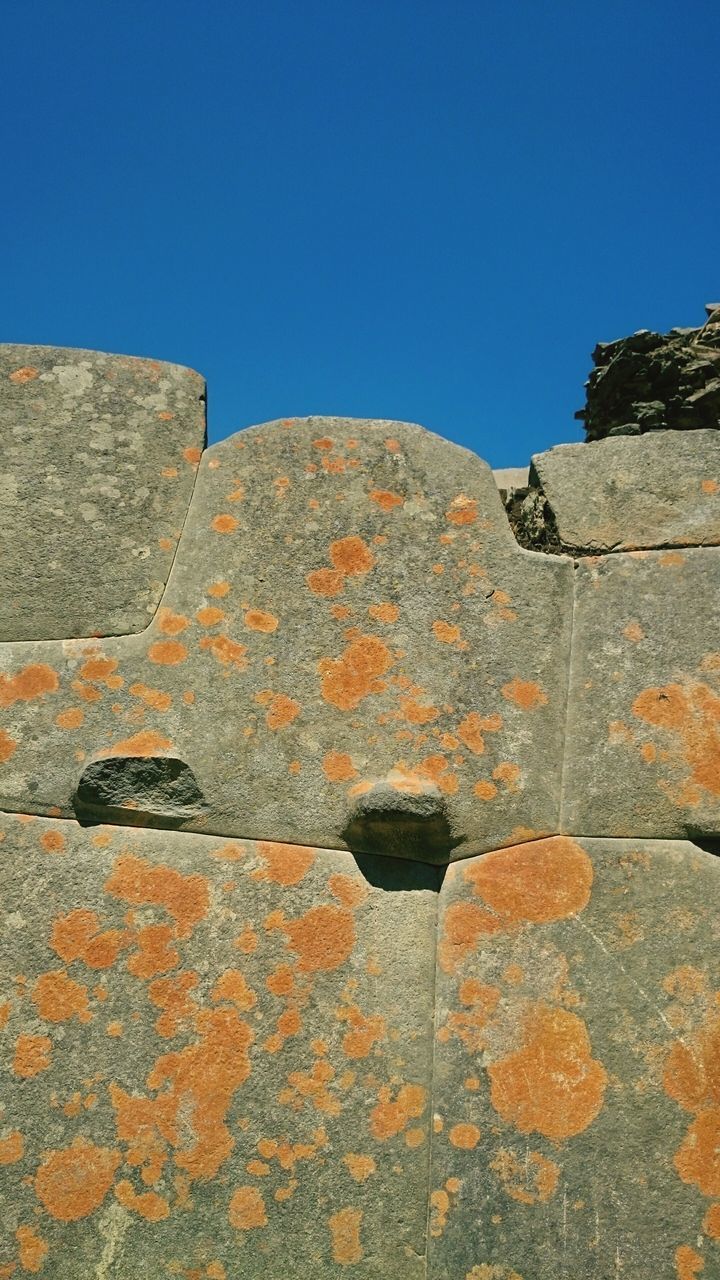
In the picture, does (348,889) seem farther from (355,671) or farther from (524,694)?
A: (524,694)

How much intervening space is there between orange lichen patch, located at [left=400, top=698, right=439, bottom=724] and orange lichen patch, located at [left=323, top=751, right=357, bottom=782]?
0.16m

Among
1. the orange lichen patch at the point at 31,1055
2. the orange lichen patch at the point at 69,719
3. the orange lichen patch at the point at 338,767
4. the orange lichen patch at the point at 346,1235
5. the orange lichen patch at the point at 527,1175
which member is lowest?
the orange lichen patch at the point at 346,1235

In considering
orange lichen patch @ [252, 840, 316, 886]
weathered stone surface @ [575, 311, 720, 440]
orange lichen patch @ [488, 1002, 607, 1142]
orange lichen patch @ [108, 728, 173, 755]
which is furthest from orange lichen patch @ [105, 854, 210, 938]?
weathered stone surface @ [575, 311, 720, 440]

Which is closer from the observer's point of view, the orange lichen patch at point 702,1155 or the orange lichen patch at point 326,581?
the orange lichen patch at point 702,1155

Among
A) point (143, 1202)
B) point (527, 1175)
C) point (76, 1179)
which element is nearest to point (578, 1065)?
point (527, 1175)

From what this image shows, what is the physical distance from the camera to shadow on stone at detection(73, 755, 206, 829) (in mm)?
2057

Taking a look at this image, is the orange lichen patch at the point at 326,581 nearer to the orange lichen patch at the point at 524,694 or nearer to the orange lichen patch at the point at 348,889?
the orange lichen patch at the point at 524,694

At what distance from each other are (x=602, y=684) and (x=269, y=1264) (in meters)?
1.32

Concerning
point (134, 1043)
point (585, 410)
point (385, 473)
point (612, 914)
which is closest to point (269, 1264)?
point (134, 1043)

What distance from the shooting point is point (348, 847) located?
2059 millimetres

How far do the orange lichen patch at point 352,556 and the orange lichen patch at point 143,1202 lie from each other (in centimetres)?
131

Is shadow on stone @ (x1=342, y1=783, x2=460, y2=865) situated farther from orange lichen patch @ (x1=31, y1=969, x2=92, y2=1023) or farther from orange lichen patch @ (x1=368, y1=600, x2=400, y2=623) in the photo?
orange lichen patch @ (x1=31, y1=969, x2=92, y2=1023)

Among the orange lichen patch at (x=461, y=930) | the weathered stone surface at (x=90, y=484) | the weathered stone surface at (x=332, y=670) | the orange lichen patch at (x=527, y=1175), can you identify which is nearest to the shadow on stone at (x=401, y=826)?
the weathered stone surface at (x=332, y=670)

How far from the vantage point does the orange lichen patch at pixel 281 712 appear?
2129 millimetres
